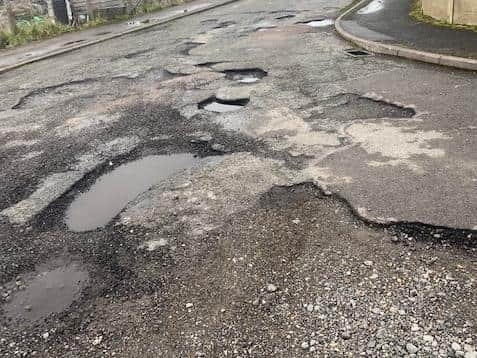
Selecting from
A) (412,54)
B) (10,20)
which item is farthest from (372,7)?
(10,20)

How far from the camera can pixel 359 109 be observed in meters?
6.86

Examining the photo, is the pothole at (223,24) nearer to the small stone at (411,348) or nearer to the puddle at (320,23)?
the puddle at (320,23)

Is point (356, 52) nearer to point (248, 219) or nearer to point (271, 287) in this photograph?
point (248, 219)

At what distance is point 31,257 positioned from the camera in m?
4.31

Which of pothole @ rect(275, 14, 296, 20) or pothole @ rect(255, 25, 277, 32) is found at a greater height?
pothole @ rect(275, 14, 296, 20)

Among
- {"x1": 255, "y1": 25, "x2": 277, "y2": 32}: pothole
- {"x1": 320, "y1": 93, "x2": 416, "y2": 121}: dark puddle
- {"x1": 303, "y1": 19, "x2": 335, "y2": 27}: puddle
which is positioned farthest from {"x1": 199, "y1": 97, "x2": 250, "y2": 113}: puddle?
{"x1": 303, "y1": 19, "x2": 335, "y2": 27}: puddle

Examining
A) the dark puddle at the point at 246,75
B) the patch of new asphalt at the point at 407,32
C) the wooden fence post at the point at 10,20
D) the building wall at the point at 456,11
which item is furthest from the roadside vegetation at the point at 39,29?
the building wall at the point at 456,11

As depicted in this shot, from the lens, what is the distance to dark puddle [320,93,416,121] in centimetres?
654

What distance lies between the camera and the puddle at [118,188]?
4836 millimetres

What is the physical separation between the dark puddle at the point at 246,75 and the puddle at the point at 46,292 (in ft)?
19.0

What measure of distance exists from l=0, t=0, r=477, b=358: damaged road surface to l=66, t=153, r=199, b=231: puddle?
0.03 meters

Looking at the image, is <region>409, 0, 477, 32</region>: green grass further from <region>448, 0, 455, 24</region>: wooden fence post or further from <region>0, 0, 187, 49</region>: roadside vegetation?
<region>0, 0, 187, 49</region>: roadside vegetation

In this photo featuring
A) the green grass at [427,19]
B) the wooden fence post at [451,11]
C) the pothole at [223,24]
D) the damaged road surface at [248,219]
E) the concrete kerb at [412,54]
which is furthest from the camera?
the pothole at [223,24]

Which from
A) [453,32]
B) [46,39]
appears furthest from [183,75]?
[46,39]
